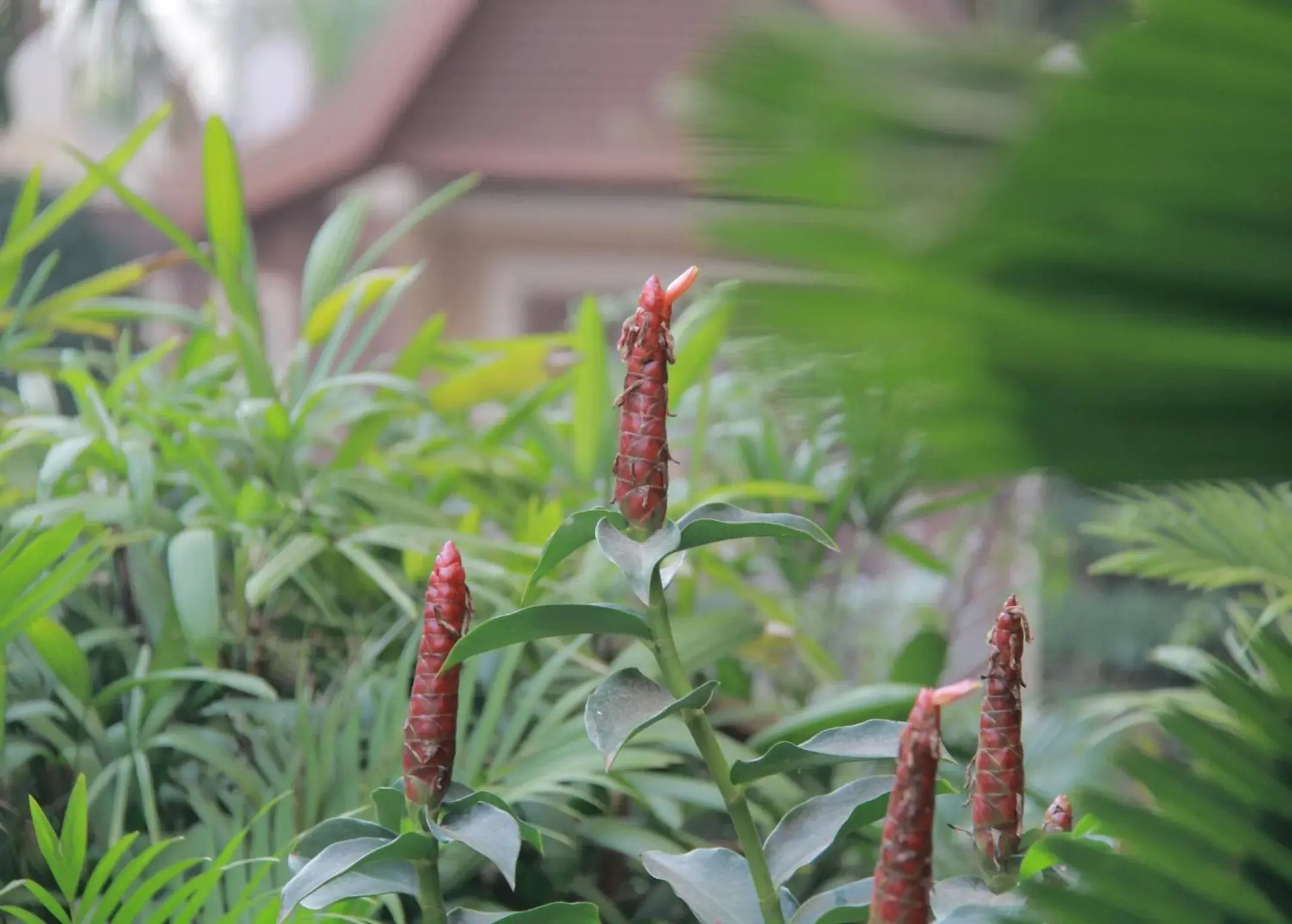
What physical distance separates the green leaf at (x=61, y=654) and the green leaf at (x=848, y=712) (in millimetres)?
310

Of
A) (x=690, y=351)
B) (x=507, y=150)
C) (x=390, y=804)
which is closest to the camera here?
(x=390, y=804)

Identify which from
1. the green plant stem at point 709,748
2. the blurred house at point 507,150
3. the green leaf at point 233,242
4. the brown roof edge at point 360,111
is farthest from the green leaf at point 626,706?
the brown roof edge at point 360,111

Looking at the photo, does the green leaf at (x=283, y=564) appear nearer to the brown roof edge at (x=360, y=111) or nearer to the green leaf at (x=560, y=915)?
the green leaf at (x=560, y=915)

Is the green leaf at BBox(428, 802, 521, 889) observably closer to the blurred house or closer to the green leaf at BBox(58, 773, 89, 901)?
the green leaf at BBox(58, 773, 89, 901)

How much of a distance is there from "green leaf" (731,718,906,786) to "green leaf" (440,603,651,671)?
0.16 feet

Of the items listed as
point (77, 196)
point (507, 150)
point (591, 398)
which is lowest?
point (591, 398)

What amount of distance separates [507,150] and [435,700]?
2393mm

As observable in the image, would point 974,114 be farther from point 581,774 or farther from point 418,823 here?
point 581,774

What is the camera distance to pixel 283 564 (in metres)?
0.52

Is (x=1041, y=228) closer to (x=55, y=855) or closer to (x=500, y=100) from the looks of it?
(x=55, y=855)

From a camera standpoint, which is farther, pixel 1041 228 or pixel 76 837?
pixel 76 837

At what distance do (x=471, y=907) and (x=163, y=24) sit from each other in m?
6.13

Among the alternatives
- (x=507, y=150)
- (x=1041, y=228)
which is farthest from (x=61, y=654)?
(x=507, y=150)

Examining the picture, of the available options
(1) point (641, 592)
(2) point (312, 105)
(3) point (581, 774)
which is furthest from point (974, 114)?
(2) point (312, 105)
